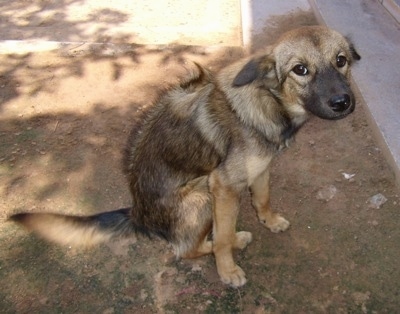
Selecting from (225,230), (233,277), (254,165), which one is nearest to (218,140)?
(254,165)

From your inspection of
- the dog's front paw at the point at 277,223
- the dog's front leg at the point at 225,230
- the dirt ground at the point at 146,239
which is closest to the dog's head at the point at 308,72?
the dog's front leg at the point at 225,230

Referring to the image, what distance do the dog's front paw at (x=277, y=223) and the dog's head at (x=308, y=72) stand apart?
1.11m

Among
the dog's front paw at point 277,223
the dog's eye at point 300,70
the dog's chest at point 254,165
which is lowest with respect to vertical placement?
the dog's front paw at point 277,223

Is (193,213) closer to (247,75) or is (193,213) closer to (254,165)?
(254,165)

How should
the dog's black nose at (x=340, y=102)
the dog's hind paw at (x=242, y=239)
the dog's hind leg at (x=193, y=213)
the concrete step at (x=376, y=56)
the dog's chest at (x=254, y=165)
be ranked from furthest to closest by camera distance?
the concrete step at (x=376, y=56) < the dog's hind paw at (x=242, y=239) < the dog's hind leg at (x=193, y=213) < the dog's chest at (x=254, y=165) < the dog's black nose at (x=340, y=102)

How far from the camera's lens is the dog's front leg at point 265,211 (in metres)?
3.64

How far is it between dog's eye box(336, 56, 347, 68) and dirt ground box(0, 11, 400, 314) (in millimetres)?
1409

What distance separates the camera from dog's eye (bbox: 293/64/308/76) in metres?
2.85

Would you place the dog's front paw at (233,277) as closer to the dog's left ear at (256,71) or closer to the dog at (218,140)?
the dog at (218,140)

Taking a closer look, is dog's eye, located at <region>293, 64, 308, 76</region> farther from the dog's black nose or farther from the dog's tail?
the dog's tail

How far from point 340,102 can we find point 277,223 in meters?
1.32

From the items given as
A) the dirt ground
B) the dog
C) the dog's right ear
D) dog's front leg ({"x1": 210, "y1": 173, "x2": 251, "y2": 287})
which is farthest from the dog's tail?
the dog's right ear

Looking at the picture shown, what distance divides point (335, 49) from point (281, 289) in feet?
5.80

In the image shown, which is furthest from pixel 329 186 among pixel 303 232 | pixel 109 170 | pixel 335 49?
pixel 109 170
